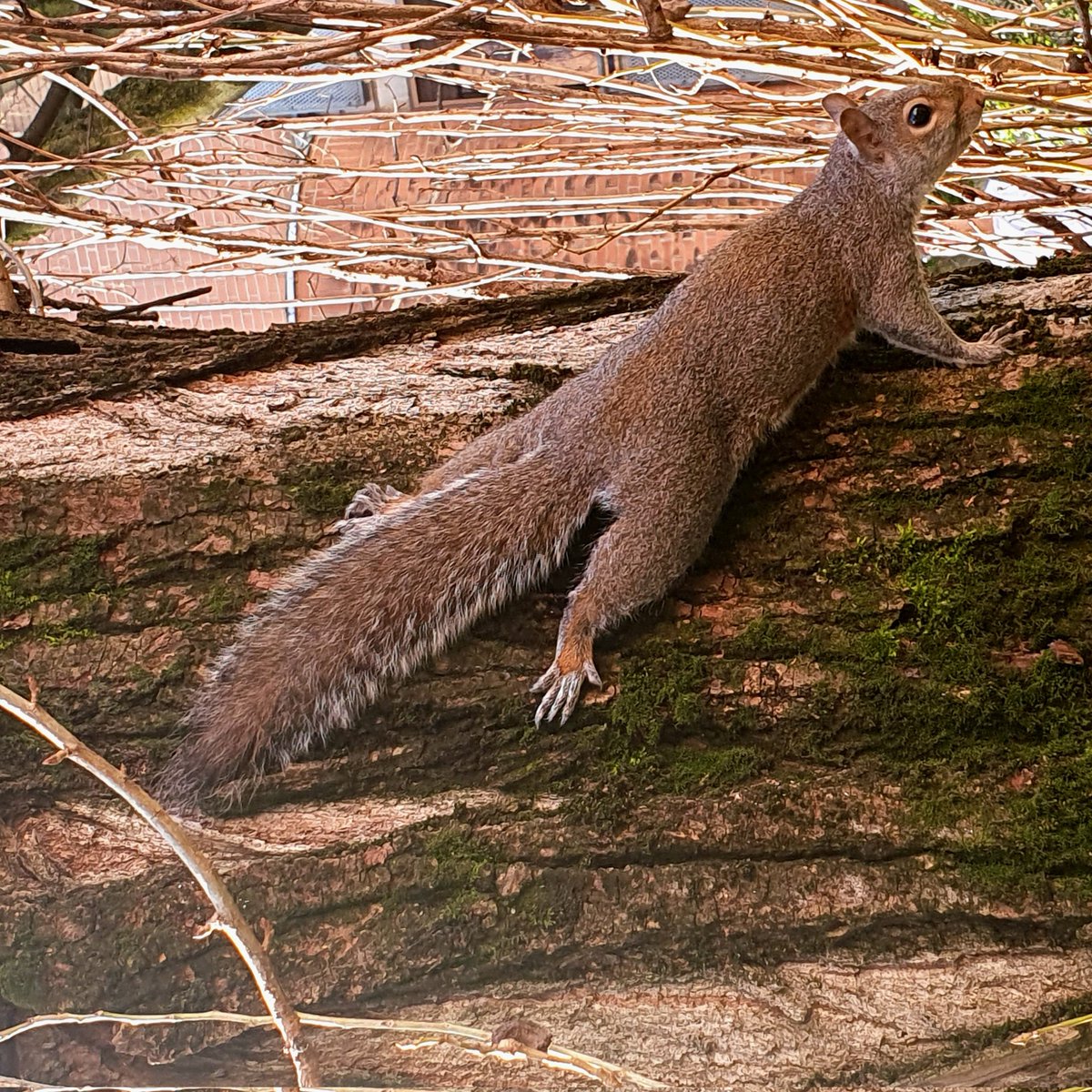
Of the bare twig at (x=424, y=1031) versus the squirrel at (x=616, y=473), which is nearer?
the bare twig at (x=424, y=1031)

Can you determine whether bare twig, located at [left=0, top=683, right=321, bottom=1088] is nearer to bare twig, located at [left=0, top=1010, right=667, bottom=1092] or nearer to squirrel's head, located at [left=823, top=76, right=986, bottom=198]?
bare twig, located at [left=0, top=1010, right=667, bottom=1092]

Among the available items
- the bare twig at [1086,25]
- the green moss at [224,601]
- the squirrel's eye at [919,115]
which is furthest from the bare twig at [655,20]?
the green moss at [224,601]

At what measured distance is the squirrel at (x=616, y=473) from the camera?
1.34 m

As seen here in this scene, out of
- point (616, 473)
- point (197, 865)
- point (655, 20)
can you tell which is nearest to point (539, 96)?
point (655, 20)

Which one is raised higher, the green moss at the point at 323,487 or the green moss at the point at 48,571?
the green moss at the point at 323,487

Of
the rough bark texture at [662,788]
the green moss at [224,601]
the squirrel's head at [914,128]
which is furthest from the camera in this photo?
the squirrel's head at [914,128]

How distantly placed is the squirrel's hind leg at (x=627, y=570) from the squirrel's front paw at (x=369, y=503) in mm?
334

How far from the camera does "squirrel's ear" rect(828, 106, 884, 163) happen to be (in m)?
1.86

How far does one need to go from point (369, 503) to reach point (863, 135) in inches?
46.6

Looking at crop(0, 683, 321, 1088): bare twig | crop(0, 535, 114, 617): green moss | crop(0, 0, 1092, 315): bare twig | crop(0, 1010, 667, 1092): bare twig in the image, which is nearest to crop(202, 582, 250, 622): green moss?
crop(0, 535, 114, 617): green moss

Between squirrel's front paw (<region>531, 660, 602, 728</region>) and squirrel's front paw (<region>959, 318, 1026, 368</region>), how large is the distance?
778 millimetres

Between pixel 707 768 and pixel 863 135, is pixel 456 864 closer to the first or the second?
pixel 707 768

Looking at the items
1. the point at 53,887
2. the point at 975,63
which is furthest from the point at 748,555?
the point at 975,63

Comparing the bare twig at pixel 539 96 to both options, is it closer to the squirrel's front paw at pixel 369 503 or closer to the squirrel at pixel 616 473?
the squirrel at pixel 616 473
